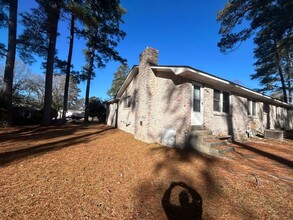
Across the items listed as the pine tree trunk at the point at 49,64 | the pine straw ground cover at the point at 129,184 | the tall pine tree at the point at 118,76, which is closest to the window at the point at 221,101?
the pine straw ground cover at the point at 129,184

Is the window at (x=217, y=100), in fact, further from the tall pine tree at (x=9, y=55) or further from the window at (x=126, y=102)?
the tall pine tree at (x=9, y=55)

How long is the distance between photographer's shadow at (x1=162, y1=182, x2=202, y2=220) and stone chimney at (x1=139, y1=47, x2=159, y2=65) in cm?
633

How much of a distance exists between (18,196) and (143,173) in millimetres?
2664

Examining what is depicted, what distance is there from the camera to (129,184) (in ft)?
11.6

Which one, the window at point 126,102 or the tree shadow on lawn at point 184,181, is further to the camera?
the window at point 126,102

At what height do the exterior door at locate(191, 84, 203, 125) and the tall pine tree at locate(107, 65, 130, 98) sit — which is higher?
the tall pine tree at locate(107, 65, 130, 98)

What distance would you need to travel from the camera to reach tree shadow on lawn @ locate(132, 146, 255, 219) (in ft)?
8.80

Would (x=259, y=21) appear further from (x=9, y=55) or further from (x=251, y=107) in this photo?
(x=9, y=55)

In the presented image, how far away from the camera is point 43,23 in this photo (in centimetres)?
1256

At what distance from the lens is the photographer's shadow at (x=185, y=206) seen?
2.56 m

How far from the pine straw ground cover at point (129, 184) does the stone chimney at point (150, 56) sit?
4888mm

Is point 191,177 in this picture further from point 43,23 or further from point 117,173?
point 43,23

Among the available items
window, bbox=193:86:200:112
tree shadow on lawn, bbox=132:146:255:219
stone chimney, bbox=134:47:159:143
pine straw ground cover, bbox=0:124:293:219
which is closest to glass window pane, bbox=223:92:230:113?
window, bbox=193:86:200:112

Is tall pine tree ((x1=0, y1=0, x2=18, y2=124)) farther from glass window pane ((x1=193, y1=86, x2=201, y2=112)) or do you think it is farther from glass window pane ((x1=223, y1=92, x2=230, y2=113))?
glass window pane ((x1=223, y1=92, x2=230, y2=113))
